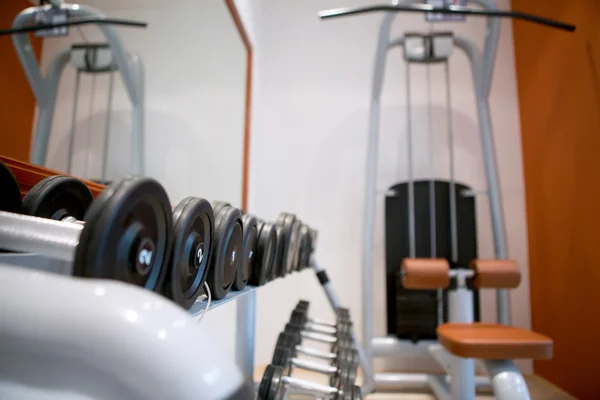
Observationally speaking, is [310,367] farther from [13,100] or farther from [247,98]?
[247,98]

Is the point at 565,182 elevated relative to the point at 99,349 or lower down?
elevated

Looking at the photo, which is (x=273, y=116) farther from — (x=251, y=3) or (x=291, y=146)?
(x=251, y=3)

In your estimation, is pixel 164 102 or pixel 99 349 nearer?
pixel 99 349

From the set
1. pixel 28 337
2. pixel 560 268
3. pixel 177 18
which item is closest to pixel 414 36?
pixel 177 18

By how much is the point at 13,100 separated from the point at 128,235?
66 centimetres

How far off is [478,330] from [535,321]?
1.04 meters

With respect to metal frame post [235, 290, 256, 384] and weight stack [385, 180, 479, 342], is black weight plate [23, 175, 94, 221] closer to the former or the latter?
metal frame post [235, 290, 256, 384]

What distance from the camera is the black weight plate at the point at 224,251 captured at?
525mm

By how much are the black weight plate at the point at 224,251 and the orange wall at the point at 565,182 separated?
1.63 m

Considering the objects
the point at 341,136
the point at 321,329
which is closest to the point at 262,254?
the point at 321,329

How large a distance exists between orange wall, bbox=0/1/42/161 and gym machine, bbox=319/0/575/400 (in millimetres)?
979

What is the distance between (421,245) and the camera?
76.2 inches

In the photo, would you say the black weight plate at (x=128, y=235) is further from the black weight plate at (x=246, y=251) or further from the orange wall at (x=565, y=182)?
the orange wall at (x=565, y=182)

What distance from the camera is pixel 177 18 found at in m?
1.45
